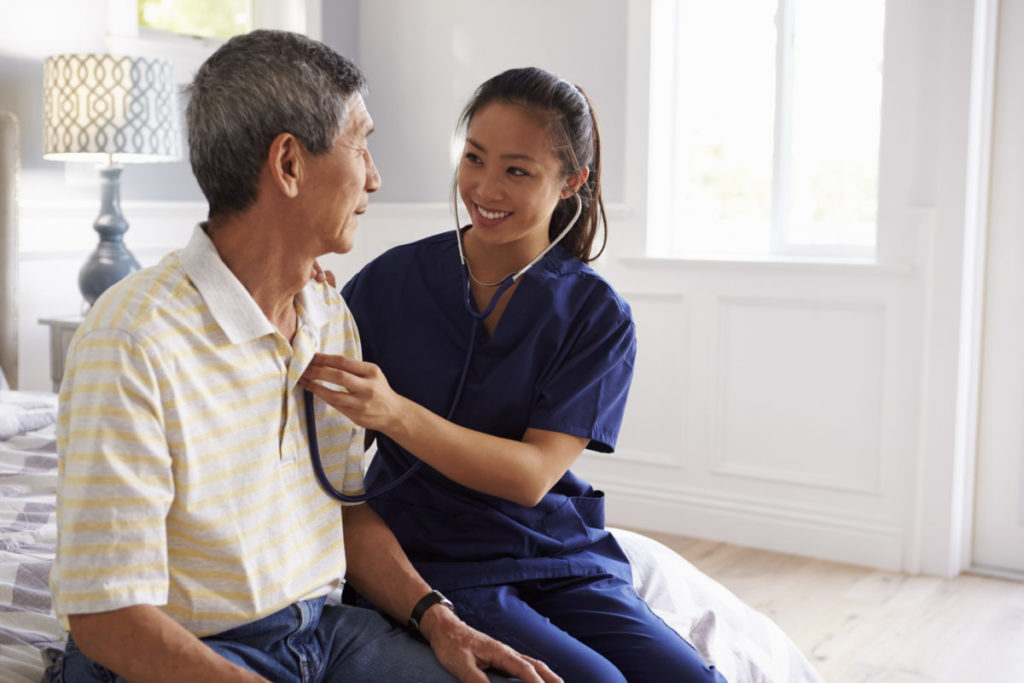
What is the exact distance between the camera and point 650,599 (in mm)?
1689

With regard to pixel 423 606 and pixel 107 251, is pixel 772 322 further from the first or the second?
pixel 423 606

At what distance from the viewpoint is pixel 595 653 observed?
51.6 inches

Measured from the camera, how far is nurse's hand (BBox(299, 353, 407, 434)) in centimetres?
112

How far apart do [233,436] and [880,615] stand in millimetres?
2210

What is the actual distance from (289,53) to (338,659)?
64 centimetres

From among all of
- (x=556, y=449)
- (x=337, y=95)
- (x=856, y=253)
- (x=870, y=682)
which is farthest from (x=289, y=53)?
(x=856, y=253)

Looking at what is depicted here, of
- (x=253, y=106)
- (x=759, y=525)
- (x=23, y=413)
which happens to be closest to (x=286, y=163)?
(x=253, y=106)

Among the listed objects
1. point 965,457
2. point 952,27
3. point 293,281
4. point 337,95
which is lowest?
point 965,457

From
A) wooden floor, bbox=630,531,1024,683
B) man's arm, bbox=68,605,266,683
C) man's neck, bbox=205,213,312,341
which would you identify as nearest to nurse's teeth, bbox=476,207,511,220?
man's neck, bbox=205,213,312,341

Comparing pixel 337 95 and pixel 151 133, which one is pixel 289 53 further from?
pixel 151 133

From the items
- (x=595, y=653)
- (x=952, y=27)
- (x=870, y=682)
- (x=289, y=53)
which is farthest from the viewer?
(x=952, y=27)

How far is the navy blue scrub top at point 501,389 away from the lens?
4.63 ft

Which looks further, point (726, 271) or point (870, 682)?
point (726, 271)

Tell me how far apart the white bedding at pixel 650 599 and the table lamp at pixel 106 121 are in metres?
1.32
